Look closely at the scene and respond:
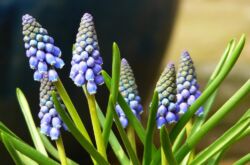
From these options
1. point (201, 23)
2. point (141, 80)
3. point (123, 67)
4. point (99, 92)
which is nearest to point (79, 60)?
point (123, 67)

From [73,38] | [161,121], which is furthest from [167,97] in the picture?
[73,38]

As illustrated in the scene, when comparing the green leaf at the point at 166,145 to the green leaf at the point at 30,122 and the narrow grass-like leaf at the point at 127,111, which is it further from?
the green leaf at the point at 30,122

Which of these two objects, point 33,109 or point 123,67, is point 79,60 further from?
point 33,109

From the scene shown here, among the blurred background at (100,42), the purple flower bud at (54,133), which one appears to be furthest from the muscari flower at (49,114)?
the blurred background at (100,42)

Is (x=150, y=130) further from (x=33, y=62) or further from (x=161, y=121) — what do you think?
(x=33, y=62)

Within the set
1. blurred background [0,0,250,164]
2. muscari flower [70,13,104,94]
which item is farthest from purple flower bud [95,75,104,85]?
blurred background [0,0,250,164]

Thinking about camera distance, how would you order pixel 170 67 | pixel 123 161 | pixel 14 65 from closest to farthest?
pixel 170 67 → pixel 123 161 → pixel 14 65
